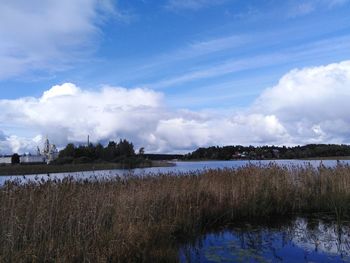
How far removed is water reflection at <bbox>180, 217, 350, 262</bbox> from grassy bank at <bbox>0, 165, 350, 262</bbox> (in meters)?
0.67

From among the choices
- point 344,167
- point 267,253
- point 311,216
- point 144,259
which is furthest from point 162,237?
point 344,167

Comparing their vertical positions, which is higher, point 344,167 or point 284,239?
point 344,167

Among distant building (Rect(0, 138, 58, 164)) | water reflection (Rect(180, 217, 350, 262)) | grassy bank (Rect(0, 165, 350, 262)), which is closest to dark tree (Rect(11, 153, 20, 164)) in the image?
distant building (Rect(0, 138, 58, 164))

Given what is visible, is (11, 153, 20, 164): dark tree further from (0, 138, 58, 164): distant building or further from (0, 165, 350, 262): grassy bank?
(0, 165, 350, 262): grassy bank

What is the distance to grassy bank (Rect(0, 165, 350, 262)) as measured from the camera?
7461 mm

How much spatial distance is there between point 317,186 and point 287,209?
209 centimetres

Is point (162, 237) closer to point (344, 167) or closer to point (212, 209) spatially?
point (212, 209)

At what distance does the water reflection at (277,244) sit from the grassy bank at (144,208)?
668 mm

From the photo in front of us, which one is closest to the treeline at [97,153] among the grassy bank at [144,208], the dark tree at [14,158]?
the dark tree at [14,158]

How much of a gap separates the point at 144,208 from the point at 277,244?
3396mm

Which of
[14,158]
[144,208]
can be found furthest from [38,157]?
[144,208]

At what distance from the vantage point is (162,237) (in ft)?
30.7

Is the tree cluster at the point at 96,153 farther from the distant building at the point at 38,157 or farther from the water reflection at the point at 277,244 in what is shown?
the water reflection at the point at 277,244

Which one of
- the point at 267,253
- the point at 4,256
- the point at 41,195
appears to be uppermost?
the point at 41,195
